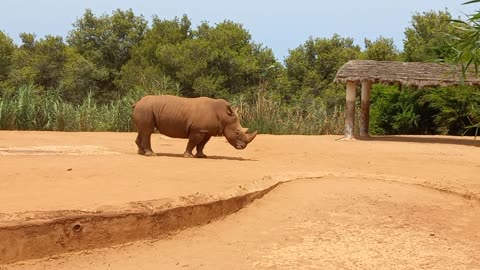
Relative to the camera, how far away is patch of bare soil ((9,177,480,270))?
15.8ft

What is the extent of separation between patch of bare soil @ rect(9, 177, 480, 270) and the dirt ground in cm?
1

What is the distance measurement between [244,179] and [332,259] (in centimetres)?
265

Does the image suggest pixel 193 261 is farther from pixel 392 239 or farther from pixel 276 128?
pixel 276 128

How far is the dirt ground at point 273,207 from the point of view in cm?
495

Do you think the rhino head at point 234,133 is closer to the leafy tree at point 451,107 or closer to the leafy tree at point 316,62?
the leafy tree at point 451,107

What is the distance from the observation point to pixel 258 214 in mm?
6426

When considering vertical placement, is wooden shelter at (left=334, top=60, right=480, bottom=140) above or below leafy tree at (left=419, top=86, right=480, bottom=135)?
above

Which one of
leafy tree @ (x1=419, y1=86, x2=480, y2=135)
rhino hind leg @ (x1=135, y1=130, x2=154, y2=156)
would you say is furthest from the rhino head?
leafy tree @ (x1=419, y1=86, x2=480, y2=135)

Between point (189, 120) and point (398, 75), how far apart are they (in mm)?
9669

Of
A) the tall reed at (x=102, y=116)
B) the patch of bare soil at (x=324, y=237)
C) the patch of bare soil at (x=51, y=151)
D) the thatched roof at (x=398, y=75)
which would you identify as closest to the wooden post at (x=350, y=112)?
the thatched roof at (x=398, y=75)

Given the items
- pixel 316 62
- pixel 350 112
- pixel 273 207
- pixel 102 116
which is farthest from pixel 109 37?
pixel 273 207

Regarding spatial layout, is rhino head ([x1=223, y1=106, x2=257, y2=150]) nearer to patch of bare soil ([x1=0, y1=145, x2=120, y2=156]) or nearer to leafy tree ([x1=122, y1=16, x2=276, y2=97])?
patch of bare soil ([x1=0, y1=145, x2=120, y2=156])

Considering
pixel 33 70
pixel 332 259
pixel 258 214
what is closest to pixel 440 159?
pixel 258 214

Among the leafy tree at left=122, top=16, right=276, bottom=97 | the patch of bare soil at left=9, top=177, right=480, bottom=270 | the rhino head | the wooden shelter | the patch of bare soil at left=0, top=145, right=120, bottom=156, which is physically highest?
the leafy tree at left=122, top=16, right=276, bottom=97
